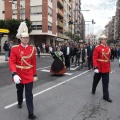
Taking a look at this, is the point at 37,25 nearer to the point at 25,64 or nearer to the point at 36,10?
the point at 36,10

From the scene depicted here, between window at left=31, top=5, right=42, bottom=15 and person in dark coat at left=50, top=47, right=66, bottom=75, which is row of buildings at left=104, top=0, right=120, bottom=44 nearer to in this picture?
window at left=31, top=5, right=42, bottom=15

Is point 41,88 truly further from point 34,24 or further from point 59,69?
point 34,24

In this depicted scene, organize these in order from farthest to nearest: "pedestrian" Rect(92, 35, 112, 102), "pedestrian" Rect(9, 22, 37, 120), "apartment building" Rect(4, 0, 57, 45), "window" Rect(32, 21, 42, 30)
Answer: "window" Rect(32, 21, 42, 30) < "apartment building" Rect(4, 0, 57, 45) < "pedestrian" Rect(92, 35, 112, 102) < "pedestrian" Rect(9, 22, 37, 120)

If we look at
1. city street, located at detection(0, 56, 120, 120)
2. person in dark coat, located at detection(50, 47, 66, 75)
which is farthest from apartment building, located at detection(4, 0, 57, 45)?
city street, located at detection(0, 56, 120, 120)

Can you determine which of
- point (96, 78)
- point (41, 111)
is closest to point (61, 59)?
point (96, 78)

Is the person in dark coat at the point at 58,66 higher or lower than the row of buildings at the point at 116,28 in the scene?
lower

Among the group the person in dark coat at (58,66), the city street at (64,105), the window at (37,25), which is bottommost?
the city street at (64,105)

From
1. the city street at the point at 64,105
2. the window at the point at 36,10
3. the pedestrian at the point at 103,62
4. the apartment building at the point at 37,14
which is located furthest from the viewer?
the window at the point at 36,10

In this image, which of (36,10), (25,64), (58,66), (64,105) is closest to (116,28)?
(36,10)

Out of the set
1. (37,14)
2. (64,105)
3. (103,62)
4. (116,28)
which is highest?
(116,28)

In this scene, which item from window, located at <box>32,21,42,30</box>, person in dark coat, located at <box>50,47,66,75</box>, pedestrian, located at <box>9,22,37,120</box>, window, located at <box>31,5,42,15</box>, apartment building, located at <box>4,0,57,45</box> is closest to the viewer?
pedestrian, located at <box>9,22,37,120</box>

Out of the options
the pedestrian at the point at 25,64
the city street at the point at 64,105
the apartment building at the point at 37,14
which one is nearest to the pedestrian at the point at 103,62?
the city street at the point at 64,105

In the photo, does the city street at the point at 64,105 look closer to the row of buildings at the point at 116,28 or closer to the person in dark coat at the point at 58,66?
the person in dark coat at the point at 58,66

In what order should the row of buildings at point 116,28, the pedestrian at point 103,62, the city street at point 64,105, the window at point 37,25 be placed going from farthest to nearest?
1. the row of buildings at point 116,28
2. the window at point 37,25
3. the pedestrian at point 103,62
4. the city street at point 64,105
